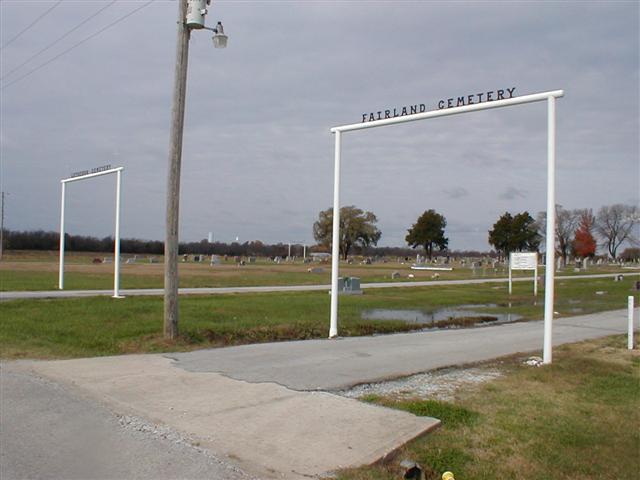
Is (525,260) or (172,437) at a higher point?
(525,260)

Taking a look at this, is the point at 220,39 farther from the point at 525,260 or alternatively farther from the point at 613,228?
the point at 613,228

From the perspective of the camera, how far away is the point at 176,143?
12430 mm

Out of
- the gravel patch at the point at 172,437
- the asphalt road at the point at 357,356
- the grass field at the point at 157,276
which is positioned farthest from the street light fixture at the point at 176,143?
the grass field at the point at 157,276

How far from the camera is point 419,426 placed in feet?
20.8

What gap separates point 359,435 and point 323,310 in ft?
44.8

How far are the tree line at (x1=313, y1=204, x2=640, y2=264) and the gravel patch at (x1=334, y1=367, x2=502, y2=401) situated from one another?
189 ft

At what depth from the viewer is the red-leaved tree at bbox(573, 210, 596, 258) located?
95.2 m

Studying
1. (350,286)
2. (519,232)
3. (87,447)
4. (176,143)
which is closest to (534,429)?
(87,447)

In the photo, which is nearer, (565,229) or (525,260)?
(525,260)

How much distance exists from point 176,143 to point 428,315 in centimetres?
1189

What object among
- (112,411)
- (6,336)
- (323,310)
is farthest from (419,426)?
(323,310)

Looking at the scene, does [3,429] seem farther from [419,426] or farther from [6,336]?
[6,336]

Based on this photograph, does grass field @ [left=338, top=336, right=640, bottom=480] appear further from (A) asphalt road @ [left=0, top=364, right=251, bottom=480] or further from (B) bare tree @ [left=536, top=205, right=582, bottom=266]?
(B) bare tree @ [left=536, top=205, right=582, bottom=266]

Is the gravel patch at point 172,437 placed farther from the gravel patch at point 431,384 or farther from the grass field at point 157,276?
the grass field at point 157,276
